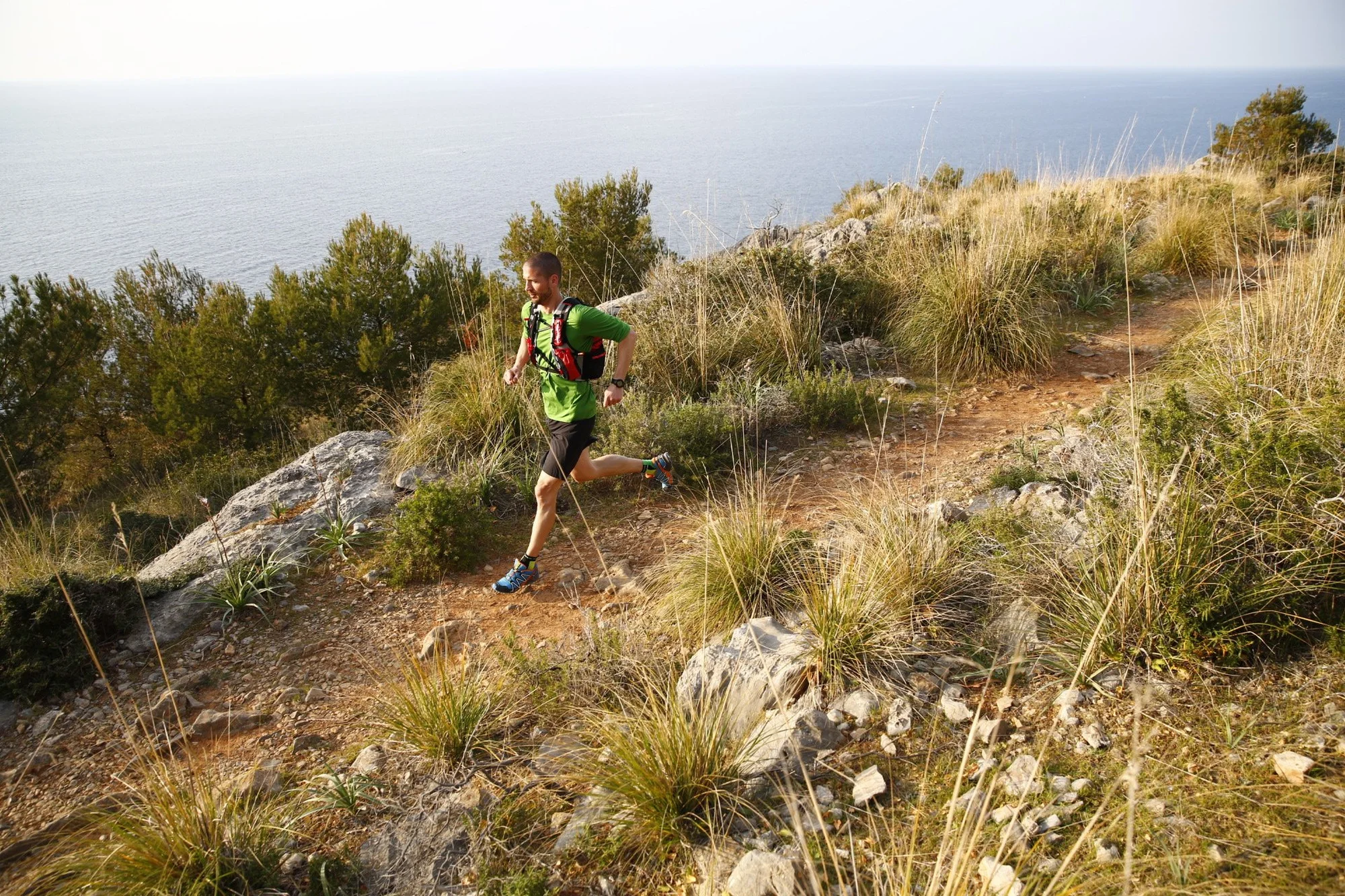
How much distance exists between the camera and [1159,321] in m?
7.96

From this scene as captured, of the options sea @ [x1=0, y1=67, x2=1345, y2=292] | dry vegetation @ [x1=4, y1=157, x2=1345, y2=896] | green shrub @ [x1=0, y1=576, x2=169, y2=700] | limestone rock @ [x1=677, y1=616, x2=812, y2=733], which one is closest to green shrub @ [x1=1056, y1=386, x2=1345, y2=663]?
dry vegetation @ [x1=4, y1=157, x2=1345, y2=896]

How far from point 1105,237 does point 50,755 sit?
37.5ft

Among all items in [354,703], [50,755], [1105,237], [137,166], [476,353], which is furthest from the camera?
[137,166]

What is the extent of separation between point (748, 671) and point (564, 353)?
6.88 ft

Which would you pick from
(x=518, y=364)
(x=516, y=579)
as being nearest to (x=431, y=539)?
(x=516, y=579)

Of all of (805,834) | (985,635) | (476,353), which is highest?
(476,353)

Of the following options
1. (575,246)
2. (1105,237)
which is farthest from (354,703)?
(575,246)

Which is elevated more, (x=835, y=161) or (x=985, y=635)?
(x=835, y=161)

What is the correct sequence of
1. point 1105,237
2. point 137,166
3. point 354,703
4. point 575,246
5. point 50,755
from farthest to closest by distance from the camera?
point 137,166 → point 575,246 → point 1105,237 → point 354,703 → point 50,755

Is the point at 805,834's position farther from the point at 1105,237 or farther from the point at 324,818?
the point at 1105,237

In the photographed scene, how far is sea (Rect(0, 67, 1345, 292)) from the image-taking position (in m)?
20.1

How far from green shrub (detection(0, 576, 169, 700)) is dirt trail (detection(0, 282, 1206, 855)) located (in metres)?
0.19

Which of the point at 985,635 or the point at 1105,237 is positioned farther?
the point at 1105,237

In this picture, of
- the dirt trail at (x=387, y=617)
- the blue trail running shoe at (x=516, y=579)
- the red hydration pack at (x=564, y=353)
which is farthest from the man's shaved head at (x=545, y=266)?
the blue trail running shoe at (x=516, y=579)
